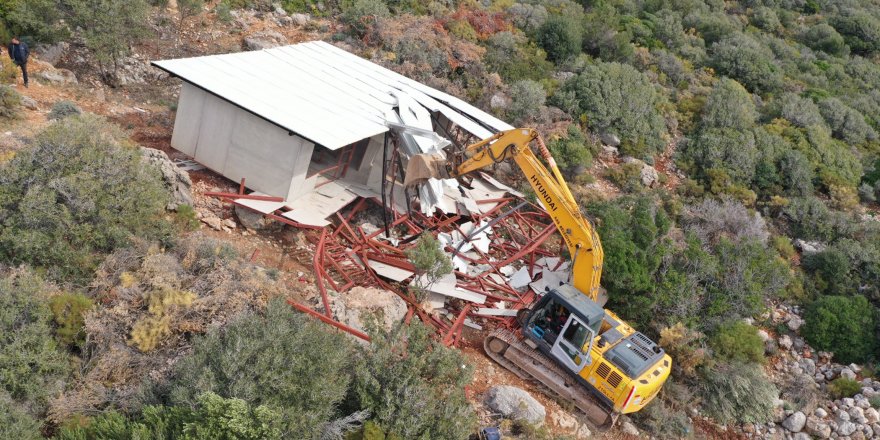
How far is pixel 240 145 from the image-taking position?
1409 cm

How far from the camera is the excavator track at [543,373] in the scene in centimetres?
1127

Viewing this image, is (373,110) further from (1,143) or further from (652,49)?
(652,49)

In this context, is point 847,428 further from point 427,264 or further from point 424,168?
Result: point 424,168

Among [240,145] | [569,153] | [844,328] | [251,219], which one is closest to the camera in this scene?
[251,219]

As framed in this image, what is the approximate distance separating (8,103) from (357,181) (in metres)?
8.94

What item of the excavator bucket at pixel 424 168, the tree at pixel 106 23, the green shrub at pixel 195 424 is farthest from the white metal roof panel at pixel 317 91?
the green shrub at pixel 195 424

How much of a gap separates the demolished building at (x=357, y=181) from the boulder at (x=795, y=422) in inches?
219

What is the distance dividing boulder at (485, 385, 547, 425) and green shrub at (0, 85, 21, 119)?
13661 mm

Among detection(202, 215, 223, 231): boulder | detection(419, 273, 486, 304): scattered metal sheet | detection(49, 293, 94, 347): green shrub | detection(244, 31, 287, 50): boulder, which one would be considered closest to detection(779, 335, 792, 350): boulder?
detection(419, 273, 486, 304): scattered metal sheet

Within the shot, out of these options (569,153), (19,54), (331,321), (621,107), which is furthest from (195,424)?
(621,107)

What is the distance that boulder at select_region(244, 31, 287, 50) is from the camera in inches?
882

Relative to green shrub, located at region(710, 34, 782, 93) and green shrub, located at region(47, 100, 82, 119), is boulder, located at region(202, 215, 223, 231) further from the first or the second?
green shrub, located at region(710, 34, 782, 93)

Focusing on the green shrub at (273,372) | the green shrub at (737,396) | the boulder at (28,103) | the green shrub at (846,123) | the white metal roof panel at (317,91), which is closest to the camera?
the green shrub at (273,372)

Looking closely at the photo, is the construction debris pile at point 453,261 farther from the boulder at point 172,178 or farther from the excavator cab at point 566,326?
the boulder at point 172,178
